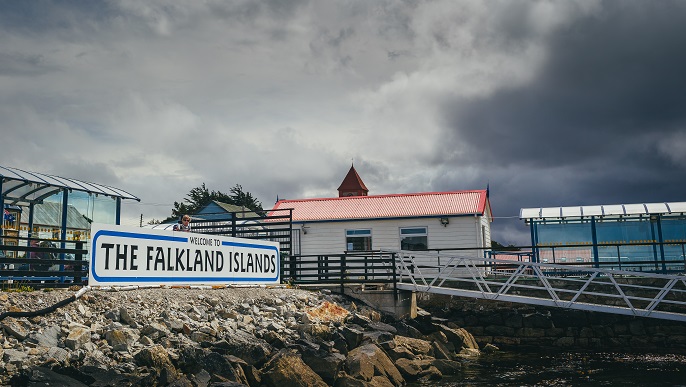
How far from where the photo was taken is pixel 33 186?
57.3 feet

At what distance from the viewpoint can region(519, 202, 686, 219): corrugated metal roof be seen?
23531 mm

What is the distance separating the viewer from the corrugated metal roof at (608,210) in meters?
23.5

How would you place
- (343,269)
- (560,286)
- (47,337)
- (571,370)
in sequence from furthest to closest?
(560,286) → (343,269) → (571,370) → (47,337)

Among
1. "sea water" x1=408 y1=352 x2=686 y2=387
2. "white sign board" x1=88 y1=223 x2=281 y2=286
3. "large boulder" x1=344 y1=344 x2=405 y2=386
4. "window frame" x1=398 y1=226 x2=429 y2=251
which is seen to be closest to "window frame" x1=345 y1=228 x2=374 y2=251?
"window frame" x1=398 y1=226 x2=429 y2=251

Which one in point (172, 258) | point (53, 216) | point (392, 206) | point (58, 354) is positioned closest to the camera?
point (58, 354)

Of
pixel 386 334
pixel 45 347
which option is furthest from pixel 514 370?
pixel 45 347

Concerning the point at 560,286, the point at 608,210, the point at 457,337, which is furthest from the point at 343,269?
the point at 608,210

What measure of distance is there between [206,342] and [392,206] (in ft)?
55.7

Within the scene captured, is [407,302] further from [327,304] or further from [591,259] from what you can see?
[591,259]

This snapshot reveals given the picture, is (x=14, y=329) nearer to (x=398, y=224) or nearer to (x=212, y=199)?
(x=398, y=224)

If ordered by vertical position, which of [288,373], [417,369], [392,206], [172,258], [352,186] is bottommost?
[417,369]

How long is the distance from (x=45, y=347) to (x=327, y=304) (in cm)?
885

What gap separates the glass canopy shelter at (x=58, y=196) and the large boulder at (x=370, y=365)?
960cm

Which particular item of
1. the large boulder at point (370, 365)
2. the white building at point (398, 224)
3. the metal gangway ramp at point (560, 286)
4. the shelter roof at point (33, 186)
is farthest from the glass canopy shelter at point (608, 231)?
the shelter roof at point (33, 186)
